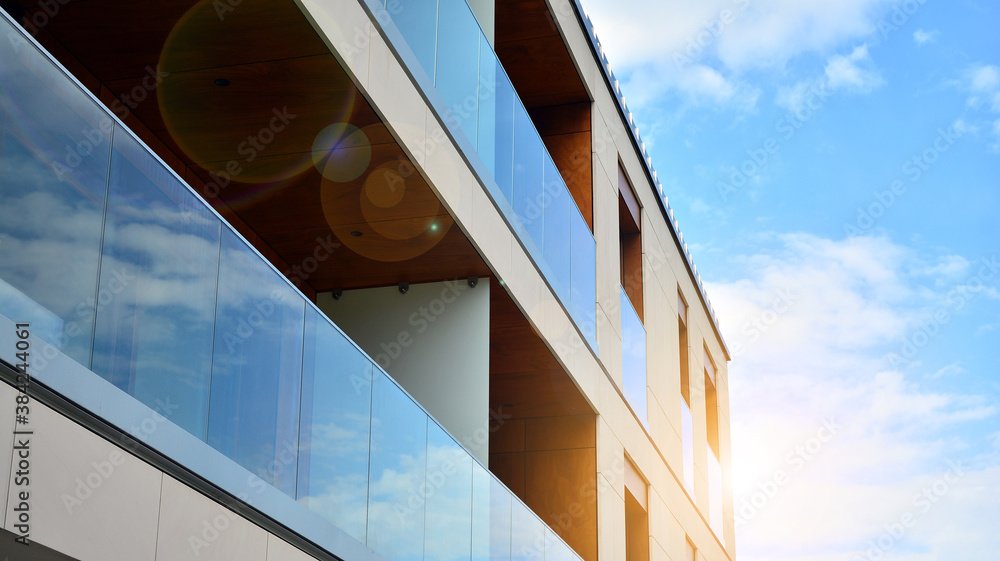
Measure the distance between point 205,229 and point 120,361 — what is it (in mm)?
1225

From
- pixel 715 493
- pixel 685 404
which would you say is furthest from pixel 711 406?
pixel 685 404

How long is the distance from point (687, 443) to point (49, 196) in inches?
801

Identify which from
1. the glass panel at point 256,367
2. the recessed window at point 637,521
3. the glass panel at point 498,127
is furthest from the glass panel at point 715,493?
the glass panel at point 256,367

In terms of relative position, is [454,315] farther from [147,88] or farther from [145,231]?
[145,231]

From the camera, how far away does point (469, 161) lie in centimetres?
1210

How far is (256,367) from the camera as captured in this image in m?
7.30

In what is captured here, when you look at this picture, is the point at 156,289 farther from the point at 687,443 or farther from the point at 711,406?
the point at 711,406

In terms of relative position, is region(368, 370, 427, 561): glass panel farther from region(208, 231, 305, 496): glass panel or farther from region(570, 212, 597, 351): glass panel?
region(570, 212, 597, 351): glass panel

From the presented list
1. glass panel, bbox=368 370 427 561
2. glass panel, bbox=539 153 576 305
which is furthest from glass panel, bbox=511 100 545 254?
glass panel, bbox=368 370 427 561

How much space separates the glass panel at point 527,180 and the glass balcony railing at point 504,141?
0.5 inches

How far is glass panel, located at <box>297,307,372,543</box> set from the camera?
7965mm

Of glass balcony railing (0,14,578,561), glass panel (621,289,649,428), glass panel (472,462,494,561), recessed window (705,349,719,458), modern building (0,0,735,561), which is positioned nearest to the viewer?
glass balcony railing (0,14,578,561)

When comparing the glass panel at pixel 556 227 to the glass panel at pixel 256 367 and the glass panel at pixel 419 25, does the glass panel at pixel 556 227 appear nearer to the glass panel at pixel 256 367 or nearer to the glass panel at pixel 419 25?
the glass panel at pixel 419 25

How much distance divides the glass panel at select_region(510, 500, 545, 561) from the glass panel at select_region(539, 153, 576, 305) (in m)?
3.29
